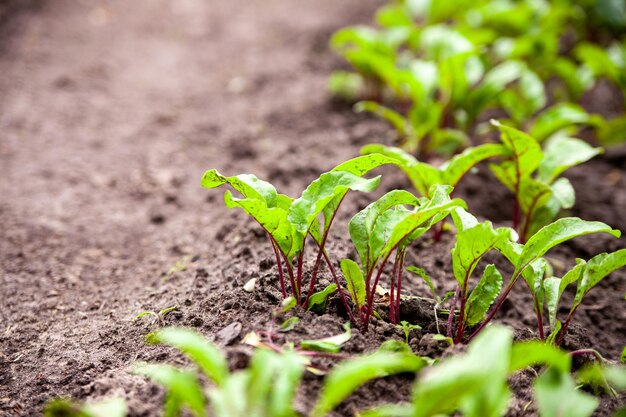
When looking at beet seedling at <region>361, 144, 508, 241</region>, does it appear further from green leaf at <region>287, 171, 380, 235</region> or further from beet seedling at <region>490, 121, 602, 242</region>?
green leaf at <region>287, 171, 380, 235</region>

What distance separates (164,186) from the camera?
3.10m

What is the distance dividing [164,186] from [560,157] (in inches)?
75.2

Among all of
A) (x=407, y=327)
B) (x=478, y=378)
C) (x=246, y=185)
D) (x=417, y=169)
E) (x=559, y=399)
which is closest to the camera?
(x=478, y=378)

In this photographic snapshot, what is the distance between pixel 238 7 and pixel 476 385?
4.95m

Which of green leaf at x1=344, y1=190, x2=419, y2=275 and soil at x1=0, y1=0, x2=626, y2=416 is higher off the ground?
green leaf at x1=344, y1=190, x2=419, y2=275

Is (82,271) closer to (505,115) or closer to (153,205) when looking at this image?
(153,205)

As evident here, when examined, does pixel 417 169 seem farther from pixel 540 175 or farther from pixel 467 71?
pixel 467 71

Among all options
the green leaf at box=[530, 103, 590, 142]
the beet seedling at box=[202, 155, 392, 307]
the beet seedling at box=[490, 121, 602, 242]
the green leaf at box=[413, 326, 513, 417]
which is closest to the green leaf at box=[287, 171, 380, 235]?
the beet seedling at box=[202, 155, 392, 307]

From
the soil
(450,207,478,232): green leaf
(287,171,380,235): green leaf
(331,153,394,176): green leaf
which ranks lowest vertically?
the soil

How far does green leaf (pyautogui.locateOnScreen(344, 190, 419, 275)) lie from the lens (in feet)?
5.20

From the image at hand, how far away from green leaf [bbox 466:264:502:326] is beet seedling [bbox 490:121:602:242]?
55cm

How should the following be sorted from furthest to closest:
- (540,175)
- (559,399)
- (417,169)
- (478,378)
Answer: (540,175) → (417,169) → (559,399) → (478,378)

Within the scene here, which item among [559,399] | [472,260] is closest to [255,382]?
[559,399]

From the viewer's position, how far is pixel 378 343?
62.2 inches
